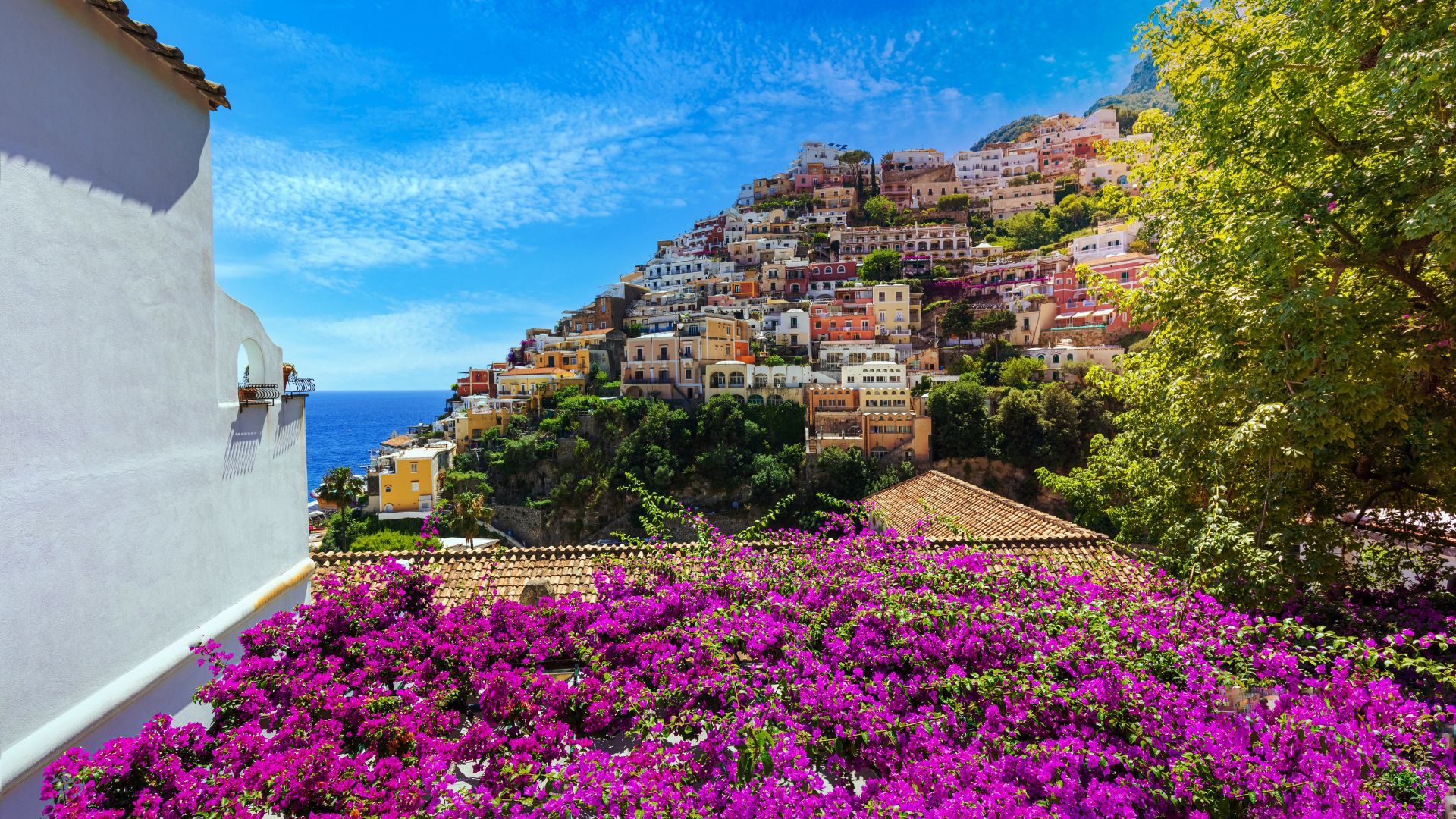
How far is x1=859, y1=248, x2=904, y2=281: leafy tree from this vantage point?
5331 centimetres

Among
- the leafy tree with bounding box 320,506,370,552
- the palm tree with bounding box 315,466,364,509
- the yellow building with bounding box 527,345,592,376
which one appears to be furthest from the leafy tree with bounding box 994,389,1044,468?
the palm tree with bounding box 315,466,364,509

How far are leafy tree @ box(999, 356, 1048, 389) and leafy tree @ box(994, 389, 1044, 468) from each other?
13.9 ft

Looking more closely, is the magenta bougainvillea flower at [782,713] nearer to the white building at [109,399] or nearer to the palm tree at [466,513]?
the white building at [109,399]

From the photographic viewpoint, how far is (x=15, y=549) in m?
3.20

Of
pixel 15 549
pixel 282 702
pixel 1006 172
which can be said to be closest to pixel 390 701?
pixel 282 702

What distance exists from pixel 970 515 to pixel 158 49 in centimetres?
1291

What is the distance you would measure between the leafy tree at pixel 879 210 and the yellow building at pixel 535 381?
130 feet

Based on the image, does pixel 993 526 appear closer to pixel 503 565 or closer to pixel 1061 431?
pixel 503 565

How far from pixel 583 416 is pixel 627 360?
598 cm

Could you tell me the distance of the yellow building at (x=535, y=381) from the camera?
4356 cm

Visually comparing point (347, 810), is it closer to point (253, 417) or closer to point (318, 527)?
point (253, 417)

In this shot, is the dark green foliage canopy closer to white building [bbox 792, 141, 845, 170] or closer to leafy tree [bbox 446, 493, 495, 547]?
white building [bbox 792, 141, 845, 170]

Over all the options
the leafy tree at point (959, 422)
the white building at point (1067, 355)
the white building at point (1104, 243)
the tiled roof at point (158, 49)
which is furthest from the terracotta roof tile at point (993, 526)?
the white building at point (1104, 243)

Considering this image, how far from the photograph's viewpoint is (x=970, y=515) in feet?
40.3
